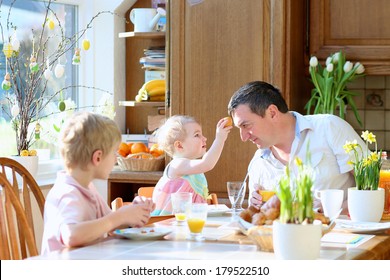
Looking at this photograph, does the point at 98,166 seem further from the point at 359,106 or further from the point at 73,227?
the point at 359,106

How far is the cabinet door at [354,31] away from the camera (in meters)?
4.05

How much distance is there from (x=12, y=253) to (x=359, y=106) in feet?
8.91

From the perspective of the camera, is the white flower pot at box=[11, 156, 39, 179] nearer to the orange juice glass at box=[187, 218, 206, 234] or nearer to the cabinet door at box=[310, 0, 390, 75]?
the cabinet door at box=[310, 0, 390, 75]

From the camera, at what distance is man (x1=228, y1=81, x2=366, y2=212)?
2947 millimetres

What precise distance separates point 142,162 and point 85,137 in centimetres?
215

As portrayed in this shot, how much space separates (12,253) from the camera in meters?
2.15

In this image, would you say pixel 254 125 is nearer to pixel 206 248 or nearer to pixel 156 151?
pixel 206 248

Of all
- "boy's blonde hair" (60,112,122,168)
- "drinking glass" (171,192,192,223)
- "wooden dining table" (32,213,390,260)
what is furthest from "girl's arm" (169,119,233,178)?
"boy's blonde hair" (60,112,122,168)

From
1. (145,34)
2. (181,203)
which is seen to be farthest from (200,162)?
(145,34)

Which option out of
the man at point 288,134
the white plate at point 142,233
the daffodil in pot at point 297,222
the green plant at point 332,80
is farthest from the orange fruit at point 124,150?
the daffodil in pot at point 297,222

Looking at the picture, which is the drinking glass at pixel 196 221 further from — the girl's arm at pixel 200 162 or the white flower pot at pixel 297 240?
the girl's arm at pixel 200 162

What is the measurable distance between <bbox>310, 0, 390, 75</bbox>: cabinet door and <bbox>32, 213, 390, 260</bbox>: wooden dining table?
192 cm

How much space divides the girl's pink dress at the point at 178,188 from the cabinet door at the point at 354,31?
130 cm

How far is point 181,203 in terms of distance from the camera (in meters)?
2.34
